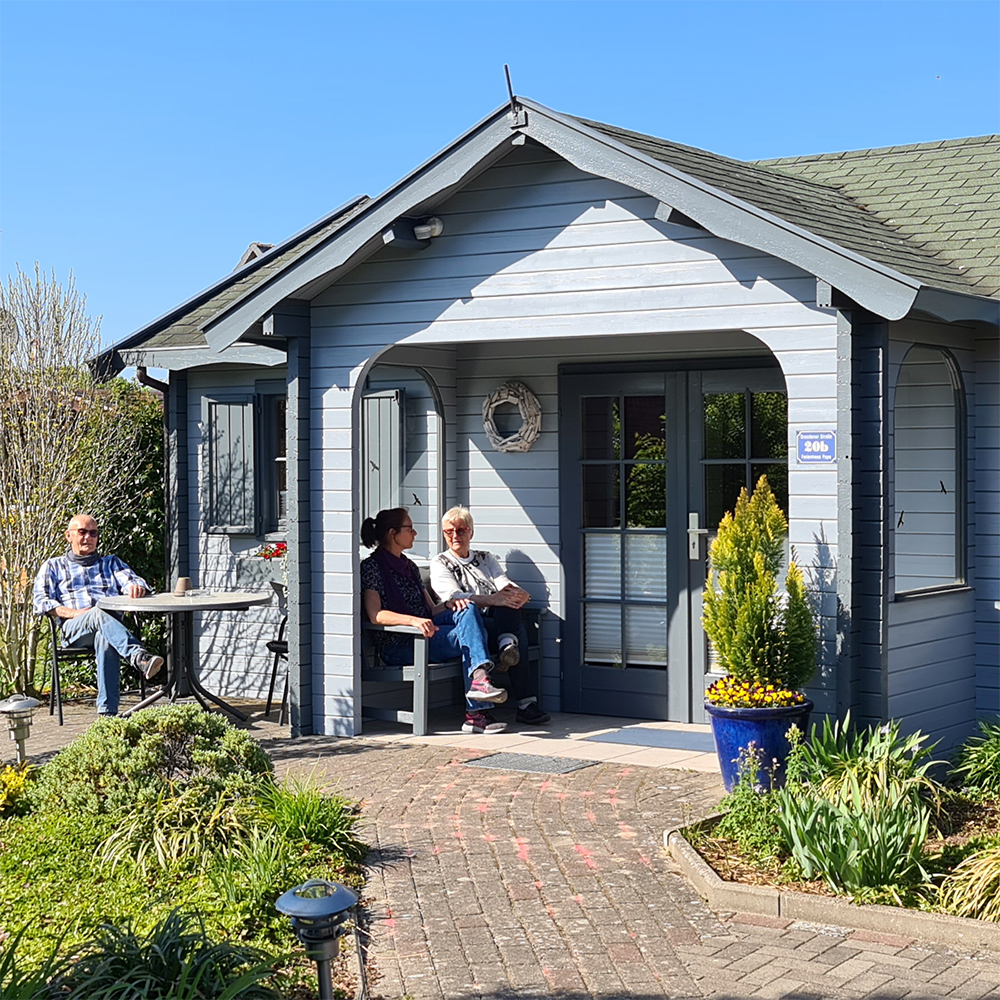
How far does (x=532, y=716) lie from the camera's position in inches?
378

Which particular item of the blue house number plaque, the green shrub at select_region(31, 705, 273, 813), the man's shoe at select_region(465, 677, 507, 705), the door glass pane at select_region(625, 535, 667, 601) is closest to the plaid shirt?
the man's shoe at select_region(465, 677, 507, 705)

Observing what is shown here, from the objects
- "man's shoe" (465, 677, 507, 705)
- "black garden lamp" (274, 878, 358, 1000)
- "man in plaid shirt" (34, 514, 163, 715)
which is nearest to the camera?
"black garden lamp" (274, 878, 358, 1000)

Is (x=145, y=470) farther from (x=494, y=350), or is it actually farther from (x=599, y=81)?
(x=599, y=81)

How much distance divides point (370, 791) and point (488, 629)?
7.58ft

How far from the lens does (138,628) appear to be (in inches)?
446

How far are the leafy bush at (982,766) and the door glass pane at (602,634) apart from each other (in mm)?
2502

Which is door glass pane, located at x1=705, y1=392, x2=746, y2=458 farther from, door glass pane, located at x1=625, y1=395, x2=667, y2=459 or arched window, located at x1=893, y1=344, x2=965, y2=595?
arched window, located at x1=893, y1=344, x2=965, y2=595

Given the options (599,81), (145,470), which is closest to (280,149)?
(599,81)

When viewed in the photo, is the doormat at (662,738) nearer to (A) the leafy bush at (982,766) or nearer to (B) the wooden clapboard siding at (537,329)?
(B) the wooden clapboard siding at (537,329)

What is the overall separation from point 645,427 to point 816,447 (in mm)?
2309

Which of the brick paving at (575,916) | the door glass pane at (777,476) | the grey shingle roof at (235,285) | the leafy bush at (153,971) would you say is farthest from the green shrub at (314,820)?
the grey shingle roof at (235,285)

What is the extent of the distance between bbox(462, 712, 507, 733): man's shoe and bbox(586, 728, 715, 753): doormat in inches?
23.1

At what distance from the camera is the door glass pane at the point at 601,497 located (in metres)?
9.93

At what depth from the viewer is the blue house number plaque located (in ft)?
24.6
